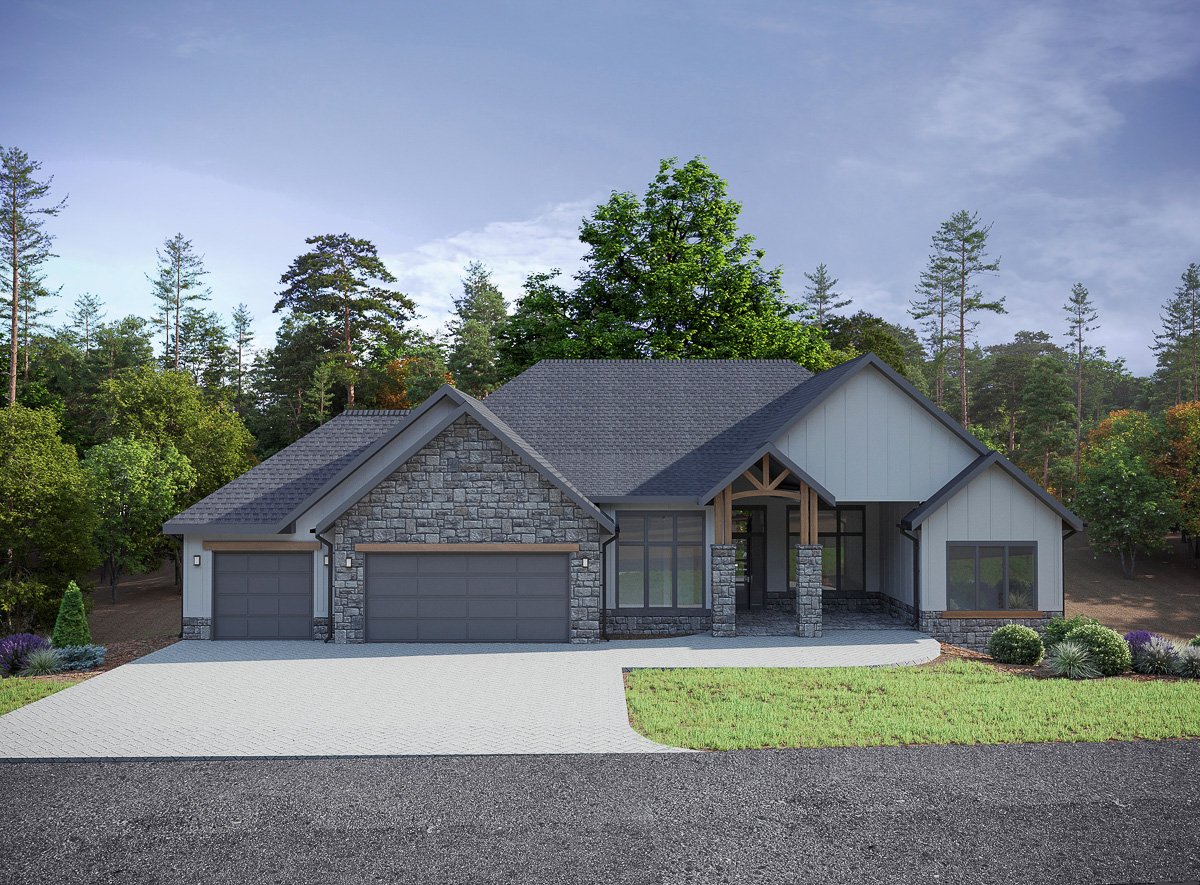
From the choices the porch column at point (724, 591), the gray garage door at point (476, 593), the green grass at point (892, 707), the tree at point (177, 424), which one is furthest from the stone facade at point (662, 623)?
the tree at point (177, 424)

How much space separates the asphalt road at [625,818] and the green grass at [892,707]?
0.56 meters

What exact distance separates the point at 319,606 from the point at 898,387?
44.2ft

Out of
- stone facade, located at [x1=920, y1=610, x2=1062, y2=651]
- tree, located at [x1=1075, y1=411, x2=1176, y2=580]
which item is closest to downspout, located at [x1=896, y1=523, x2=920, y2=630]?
stone facade, located at [x1=920, y1=610, x2=1062, y2=651]

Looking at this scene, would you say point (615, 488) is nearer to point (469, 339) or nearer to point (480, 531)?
point (480, 531)

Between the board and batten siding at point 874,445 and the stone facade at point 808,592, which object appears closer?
the stone facade at point 808,592

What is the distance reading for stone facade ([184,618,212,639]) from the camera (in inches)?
679

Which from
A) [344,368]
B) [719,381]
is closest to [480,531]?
[719,381]

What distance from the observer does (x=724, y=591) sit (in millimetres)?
17109

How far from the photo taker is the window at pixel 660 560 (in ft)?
58.6

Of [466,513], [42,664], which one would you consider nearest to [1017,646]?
[466,513]

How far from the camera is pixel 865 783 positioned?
8.72 meters

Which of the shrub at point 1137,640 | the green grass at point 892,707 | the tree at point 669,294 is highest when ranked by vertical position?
the tree at point 669,294

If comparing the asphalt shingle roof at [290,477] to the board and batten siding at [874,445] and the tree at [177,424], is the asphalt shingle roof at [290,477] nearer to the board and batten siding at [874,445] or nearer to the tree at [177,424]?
the board and batten siding at [874,445]

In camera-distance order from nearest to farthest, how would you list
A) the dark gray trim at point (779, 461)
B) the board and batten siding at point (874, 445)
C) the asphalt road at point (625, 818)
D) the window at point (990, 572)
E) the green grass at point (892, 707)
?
1. the asphalt road at point (625, 818)
2. the green grass at point (892, 707)
3. the dark gray trim at point (779, 461)
4. the window at point (990, 572)
5. the board and batten siding at point (874, 445)
